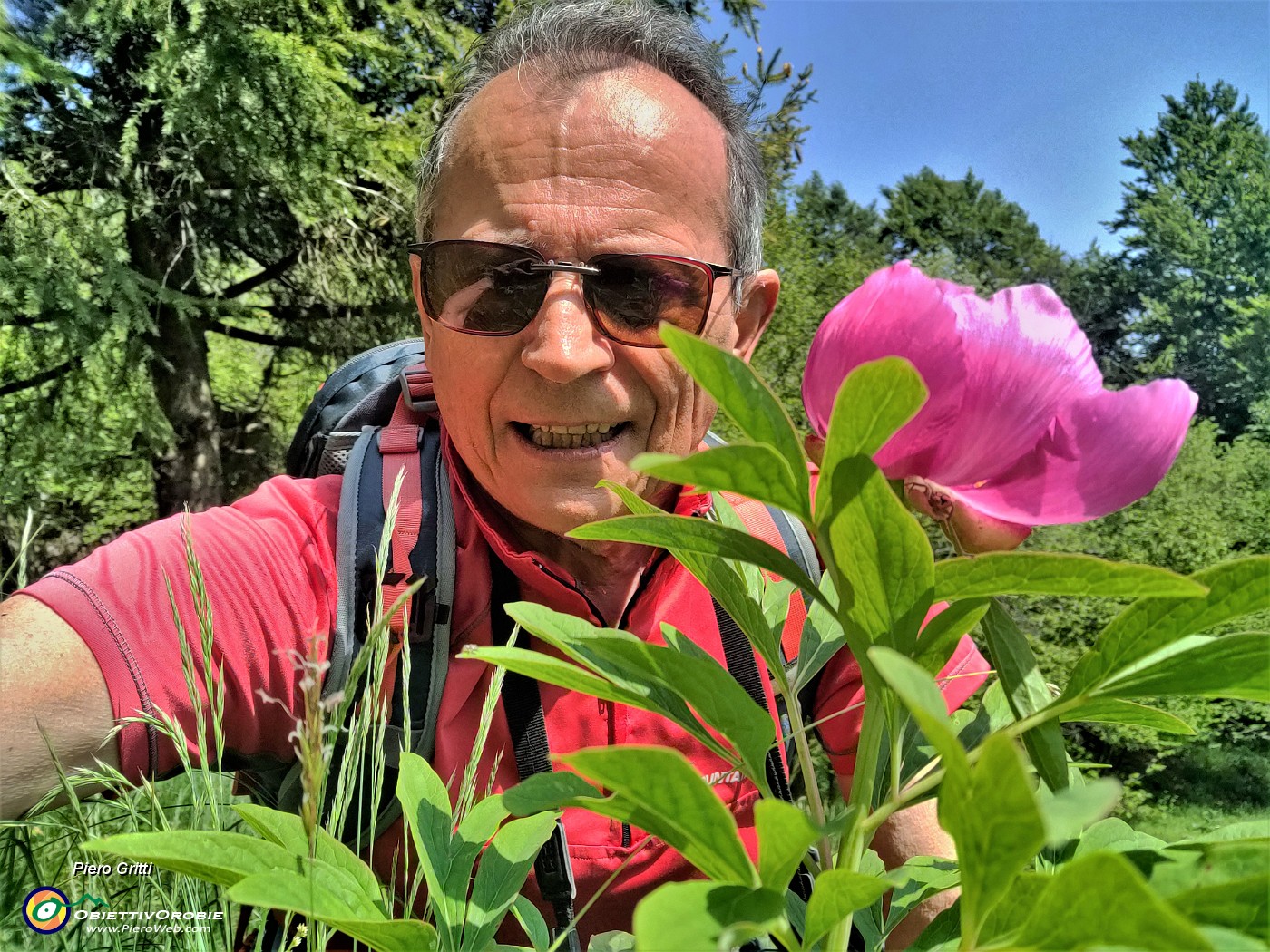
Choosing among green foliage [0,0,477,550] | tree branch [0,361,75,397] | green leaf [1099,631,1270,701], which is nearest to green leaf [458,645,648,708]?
green leaf [1099,631,1270,701]

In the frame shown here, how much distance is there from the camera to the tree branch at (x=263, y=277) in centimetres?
552

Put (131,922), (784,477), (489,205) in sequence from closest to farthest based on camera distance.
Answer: (784,477) → (131,922) → (489,205)

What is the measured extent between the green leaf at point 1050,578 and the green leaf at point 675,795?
0.39 feet

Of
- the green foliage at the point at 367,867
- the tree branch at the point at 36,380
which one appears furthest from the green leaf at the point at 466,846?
the tree branch at the point at 36,380

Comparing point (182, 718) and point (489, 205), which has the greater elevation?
point (489, 205)

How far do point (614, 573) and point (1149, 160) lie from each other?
527 cm

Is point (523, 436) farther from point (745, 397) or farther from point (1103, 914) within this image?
point (1103, 914)

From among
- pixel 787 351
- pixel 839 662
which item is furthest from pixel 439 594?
pixel 787 351

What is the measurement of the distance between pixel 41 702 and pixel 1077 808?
107 cm

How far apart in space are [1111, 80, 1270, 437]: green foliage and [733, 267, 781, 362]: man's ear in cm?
361

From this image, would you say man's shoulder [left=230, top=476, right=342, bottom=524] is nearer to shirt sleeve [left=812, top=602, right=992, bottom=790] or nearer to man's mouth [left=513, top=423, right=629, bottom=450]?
man's mouth [left=513, top=423, right=629, bottom=450]

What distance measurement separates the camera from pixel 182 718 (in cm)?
109

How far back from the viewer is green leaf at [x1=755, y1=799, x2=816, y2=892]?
29 cm

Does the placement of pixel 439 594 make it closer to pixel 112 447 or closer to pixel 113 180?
pixel 113 180
